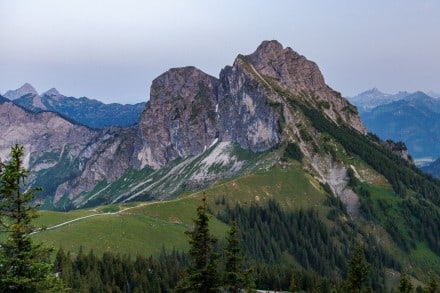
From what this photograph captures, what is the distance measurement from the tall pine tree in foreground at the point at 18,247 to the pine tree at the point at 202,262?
10.1 m

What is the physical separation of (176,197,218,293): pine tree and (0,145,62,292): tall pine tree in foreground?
10.1m

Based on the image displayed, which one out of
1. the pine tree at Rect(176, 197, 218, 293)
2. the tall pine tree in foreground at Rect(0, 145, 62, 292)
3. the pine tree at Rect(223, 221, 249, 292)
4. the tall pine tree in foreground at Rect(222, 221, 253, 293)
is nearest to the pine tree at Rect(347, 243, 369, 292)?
the tall pine tree in foreground at Rect(222, 221, 253, 293)

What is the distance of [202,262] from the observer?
36906 mm

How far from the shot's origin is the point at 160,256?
18800cm

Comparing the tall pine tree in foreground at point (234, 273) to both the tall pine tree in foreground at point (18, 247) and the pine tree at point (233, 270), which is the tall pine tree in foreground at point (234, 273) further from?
the tall pine tree in foreground at point (18, 247)

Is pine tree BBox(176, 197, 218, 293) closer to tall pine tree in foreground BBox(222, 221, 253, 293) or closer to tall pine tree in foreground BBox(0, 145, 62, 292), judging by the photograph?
tall pine tree in foreground BBox(222, 221, 253, 293)

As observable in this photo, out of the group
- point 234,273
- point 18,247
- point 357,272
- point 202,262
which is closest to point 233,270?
point 234,273

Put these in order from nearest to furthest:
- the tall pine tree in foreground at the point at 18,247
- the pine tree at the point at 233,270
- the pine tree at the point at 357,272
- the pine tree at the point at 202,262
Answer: the tall pine tree in foreground at the point at 18,247
the pine tree at the point at 202,262
the pine tree at the point at 233,270
the pine tree at the point at 357,272

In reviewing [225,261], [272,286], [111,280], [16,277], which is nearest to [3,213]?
[16,277]

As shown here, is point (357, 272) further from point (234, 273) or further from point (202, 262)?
point (202, 262)

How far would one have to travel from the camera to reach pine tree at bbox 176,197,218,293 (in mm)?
36438

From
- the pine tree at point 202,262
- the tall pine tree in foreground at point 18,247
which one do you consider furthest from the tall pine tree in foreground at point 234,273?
the tall pine tree in foreground at point 18,247

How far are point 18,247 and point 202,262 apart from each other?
44.1 ft

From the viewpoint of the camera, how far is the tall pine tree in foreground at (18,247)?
93.8 feet
